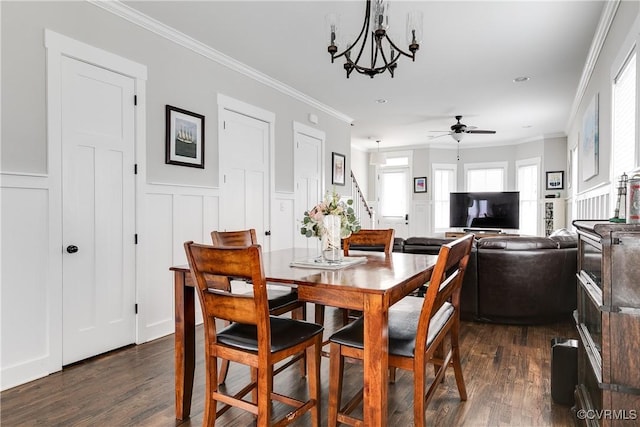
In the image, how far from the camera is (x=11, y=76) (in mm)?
2428

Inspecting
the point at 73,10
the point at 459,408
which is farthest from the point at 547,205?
the point at 73,10

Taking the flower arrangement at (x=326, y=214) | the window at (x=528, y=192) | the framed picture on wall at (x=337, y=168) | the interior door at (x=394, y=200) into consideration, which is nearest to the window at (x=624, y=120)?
the flower arrangement at (x=326, y=214)

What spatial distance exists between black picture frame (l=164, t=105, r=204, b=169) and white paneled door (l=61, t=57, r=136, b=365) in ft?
1.15

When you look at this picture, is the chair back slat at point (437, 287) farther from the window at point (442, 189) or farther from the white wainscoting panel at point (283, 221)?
the window at point (442, 189)

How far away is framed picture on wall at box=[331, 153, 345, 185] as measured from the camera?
20.4 ft

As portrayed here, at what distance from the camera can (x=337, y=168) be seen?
6352mm

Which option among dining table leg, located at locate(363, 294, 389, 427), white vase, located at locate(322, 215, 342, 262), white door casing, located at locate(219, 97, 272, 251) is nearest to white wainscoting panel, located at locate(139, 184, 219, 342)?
white door casing, located at locate(219, 97, 272, 251)

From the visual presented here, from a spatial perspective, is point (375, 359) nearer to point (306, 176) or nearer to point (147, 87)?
point (147, 87)

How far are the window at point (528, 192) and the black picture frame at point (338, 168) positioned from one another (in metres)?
4.65

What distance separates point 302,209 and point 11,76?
3.57 m

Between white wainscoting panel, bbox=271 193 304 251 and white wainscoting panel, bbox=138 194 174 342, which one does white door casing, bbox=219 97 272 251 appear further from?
white wainscoting panel, bbox=138 194 174 342

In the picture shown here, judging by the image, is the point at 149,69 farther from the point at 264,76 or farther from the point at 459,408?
the point at 459,408

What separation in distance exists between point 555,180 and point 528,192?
683 millimetres

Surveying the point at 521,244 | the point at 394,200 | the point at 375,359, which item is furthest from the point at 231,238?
the point at 394,200
